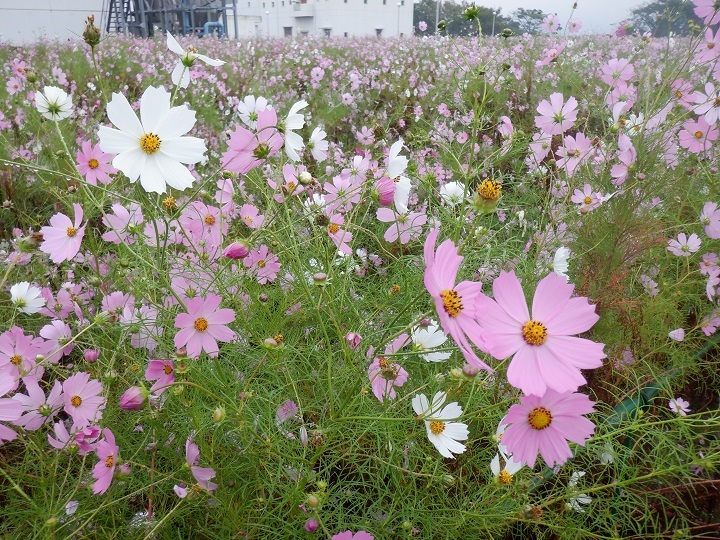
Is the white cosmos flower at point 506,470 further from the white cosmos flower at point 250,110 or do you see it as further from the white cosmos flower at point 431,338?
the white cosmos flower at point 250,110

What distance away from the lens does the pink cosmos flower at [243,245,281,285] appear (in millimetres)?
875

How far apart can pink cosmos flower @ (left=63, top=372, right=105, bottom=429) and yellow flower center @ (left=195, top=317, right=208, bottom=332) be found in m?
0.22

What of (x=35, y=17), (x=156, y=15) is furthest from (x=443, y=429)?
(x=35, y=17)

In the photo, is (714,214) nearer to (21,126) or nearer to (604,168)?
(604,168)

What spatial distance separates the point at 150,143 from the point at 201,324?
237mm

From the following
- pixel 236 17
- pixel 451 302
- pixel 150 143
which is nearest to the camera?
pixel 451 302

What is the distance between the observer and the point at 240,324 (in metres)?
0.85

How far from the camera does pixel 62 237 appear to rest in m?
0.82

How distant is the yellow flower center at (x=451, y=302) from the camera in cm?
48

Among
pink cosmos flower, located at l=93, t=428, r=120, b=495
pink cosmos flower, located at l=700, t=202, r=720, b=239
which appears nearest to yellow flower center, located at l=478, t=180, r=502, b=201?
pink cosmos flower, located at l=93, t=428, r=120, b=495

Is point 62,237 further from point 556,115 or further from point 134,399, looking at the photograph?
point 556,115

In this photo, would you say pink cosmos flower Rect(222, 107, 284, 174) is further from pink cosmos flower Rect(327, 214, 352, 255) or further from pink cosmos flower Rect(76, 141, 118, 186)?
pink cosmos flower Rect(76, 141, 118, 186)

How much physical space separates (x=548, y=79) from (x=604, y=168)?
2.40 metres

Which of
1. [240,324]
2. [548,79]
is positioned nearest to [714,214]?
[240,324]
